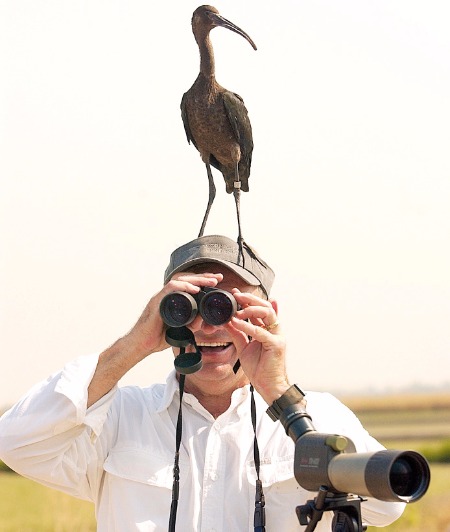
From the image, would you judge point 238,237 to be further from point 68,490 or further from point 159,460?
point 68,490

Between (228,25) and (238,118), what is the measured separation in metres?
0.33

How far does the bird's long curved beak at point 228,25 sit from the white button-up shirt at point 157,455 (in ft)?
4.03

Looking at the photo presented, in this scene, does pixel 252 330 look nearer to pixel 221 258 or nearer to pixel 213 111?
pixel 221 258

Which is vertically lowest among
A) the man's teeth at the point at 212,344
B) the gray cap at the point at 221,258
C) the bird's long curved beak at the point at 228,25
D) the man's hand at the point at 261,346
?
the man's hand at the point at 261,346

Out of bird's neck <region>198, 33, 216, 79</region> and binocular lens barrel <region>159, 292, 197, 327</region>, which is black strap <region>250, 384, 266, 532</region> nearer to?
binocular lens barrel <region>159, 292, 197, 327</region>

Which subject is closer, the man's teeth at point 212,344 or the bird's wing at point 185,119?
the man's teeth at point 212,344

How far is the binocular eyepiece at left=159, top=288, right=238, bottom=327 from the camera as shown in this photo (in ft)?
9.56

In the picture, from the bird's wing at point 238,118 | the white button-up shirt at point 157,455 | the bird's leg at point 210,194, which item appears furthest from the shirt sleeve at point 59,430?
the bird's wing at point 238,118

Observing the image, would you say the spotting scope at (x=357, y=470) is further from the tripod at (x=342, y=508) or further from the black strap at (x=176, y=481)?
the black strap at (x=176, y=481)

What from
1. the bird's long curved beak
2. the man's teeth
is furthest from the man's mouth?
the bird's long curved beak

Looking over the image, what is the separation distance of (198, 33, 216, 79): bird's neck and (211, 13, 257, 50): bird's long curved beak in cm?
6

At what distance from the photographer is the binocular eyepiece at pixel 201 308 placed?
2.91 m

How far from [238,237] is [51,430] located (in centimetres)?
94

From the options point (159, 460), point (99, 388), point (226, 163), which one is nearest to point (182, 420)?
point (159, 460)
